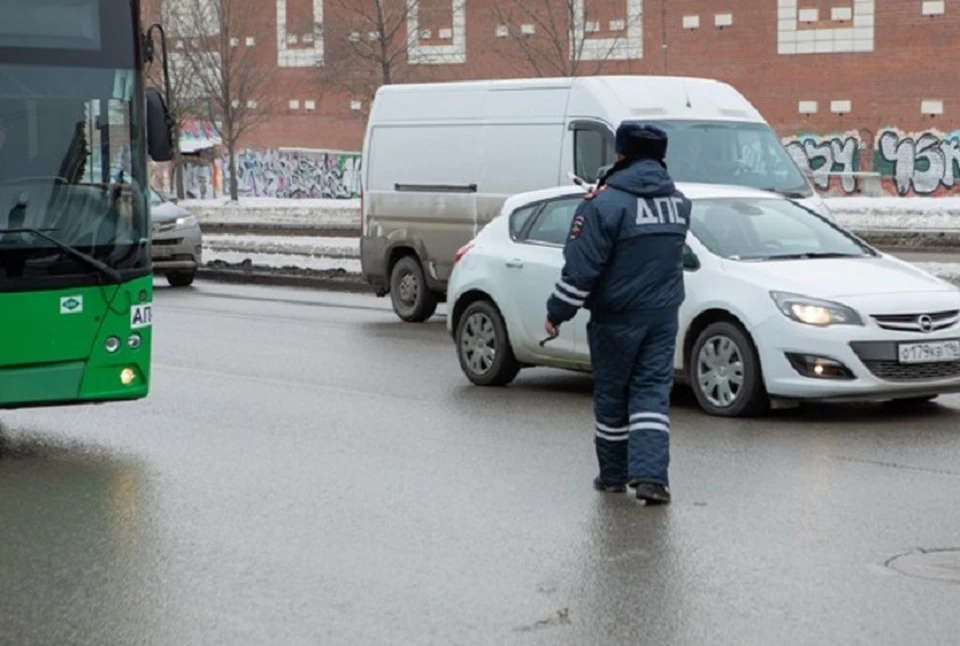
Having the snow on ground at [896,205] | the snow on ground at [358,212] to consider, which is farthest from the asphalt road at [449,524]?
the snow on ground at [896,205]

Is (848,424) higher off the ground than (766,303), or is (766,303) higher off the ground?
(766,303)

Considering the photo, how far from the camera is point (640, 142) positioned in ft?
30.0

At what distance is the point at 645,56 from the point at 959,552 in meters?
50.8

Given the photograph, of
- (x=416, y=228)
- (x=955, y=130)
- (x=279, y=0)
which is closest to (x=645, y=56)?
(x=955, y=130)

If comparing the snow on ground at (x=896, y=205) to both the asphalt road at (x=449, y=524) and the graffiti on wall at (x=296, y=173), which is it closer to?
the graffiti on wall at (x=296, y=173)

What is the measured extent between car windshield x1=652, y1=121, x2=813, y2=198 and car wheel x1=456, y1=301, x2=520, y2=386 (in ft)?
Result: 14.8

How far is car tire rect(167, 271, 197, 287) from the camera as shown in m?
27.1

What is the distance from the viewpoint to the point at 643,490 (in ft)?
29.6

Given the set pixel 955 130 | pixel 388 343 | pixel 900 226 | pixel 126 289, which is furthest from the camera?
pixel 955 130

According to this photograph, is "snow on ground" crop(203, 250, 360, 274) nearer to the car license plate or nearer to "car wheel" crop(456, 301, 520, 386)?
"car wheel" crop(456, 301, 520, 386)

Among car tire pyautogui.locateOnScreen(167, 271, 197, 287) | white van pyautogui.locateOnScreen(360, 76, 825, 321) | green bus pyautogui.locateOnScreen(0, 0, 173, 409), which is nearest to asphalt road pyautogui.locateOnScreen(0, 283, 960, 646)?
green bus pyautogui.locateOnScreen(0, 0, 173, 409)

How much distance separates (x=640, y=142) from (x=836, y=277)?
10.6ft

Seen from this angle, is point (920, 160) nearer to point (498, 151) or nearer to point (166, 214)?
point (166, 214)

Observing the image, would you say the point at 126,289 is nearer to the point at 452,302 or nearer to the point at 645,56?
the point at 452,302
